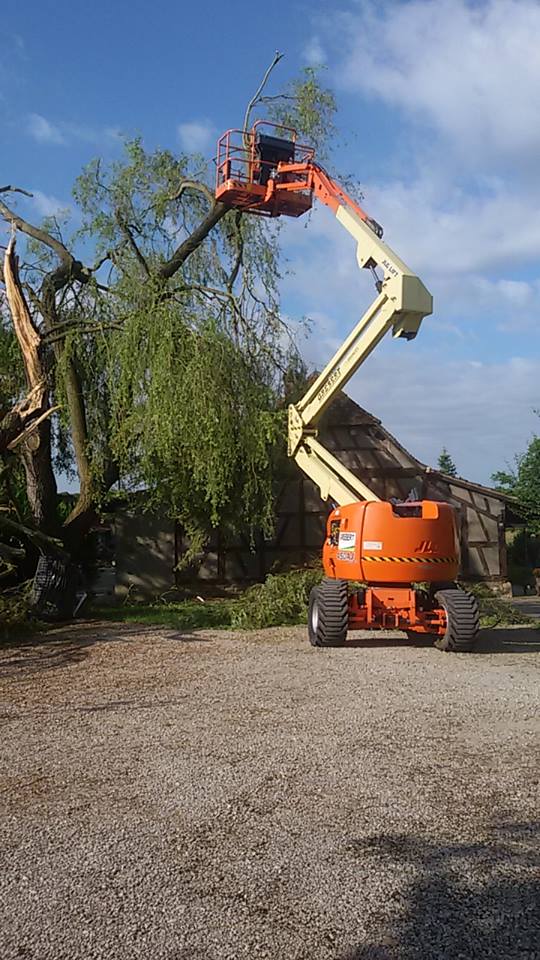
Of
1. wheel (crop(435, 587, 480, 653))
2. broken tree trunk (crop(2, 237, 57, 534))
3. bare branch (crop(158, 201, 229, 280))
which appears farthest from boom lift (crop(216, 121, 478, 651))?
broken tree trunk (crop(2, 237, 57, 534))

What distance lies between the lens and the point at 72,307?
15.9 metres

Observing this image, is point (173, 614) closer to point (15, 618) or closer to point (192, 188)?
point (15, 618)

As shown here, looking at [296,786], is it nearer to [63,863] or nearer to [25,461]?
[63,863]

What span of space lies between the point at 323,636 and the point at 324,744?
15.3 feet

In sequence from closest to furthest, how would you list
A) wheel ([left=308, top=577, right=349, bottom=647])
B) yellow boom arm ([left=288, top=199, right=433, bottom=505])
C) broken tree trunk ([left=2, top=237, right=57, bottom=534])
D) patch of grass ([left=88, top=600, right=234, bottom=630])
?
wheel ([left=308, top=577, right=349, bottom=647])
yellow boom arm ([left=288, top=199, right=433, bottom=505])
broken tree trunk ([left=2, top=237, right=57, bottom=534])
patch of grass ([left=88, top=600, right=234, bottom=630])

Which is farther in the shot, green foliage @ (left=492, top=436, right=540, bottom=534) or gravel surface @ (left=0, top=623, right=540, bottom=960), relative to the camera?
green foliage @ (left=492, top=436, right=540, bottom=534)

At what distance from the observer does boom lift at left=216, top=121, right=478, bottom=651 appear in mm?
10773

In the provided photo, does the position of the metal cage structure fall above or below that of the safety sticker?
above

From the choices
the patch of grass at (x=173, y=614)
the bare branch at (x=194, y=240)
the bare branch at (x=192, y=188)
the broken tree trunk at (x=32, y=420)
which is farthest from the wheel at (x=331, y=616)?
the bare branch at (x=192, y=188)

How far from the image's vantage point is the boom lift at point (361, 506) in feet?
35.3

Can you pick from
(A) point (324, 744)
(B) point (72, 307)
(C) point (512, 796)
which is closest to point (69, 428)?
(B) point (72, 307)

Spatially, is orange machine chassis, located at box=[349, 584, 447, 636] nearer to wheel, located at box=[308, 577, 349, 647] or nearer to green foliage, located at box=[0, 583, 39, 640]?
wheel, located at box=[308, 577, 349, 647]

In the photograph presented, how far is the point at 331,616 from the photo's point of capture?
10.8m

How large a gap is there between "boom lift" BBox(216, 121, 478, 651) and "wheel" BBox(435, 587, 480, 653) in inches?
0.5
